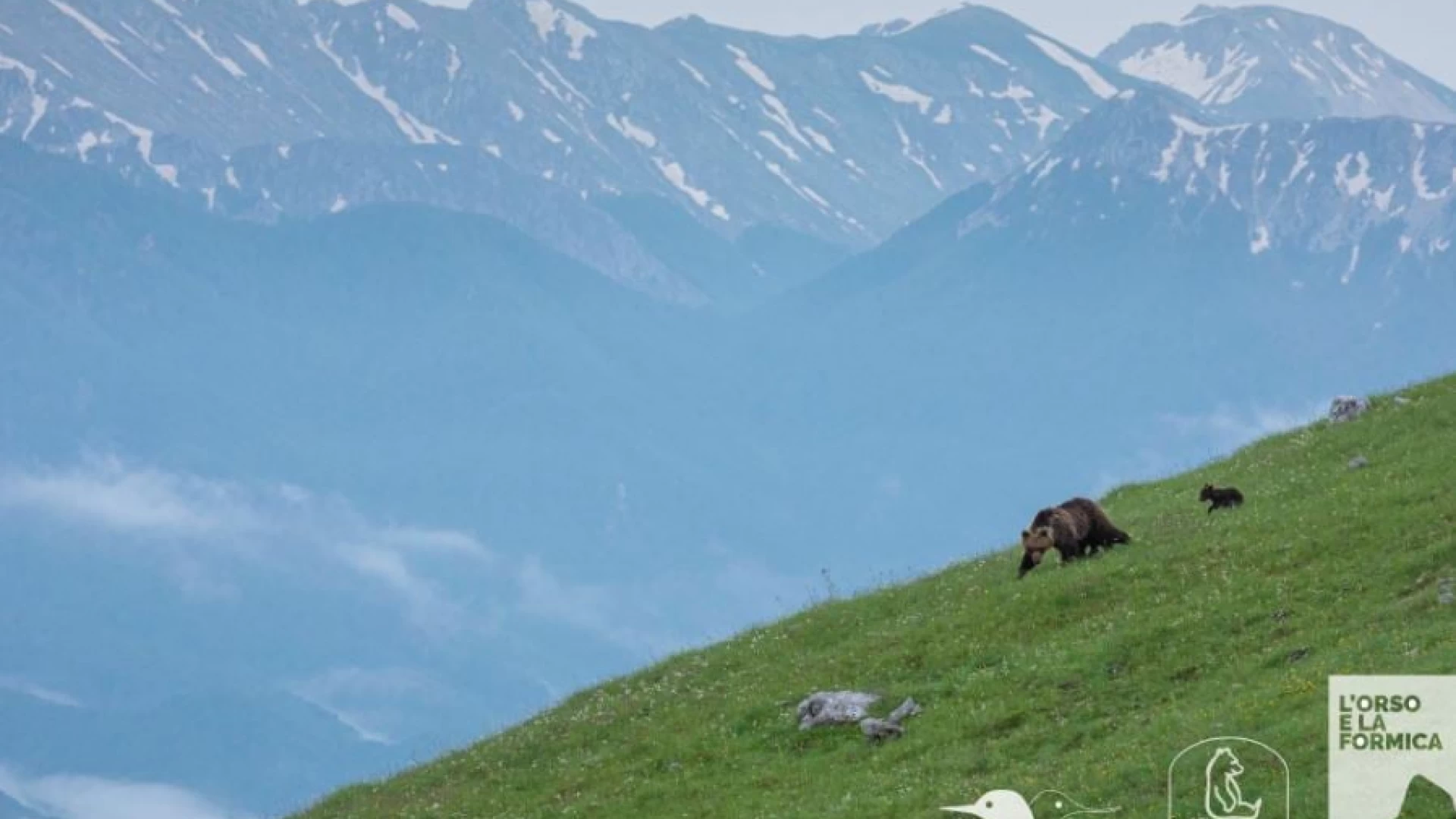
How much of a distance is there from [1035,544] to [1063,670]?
271 inches

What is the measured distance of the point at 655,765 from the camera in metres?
37.2

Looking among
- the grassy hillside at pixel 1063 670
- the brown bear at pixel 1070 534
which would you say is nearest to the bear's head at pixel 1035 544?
the brown bear at pixel 1070 534

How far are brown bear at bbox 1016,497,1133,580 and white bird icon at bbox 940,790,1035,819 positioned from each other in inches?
524

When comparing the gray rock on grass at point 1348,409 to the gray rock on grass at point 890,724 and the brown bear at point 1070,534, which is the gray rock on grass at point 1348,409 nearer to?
the brown bear at point 1070,534

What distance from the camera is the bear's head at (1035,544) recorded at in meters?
40.8

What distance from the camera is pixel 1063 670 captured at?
3409 cm

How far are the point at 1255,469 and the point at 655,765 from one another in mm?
16498

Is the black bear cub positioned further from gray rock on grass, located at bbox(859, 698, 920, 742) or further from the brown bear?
gray rock on grass, located at bbox(859, 698, 920, 742)

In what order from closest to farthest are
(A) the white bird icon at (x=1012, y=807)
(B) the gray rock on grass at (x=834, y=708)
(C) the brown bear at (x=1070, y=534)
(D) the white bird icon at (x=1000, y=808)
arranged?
(D) the white bird icon at (x=1000, y=808) → (A) the white bird icon at (x=1012, y=807) → (B) the gray rock on grass at (x=834, y=708) → (C) the brown bear at (x=1070, y=534)

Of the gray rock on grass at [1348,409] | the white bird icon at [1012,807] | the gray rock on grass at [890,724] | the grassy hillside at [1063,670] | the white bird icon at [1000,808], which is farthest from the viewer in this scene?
the gray rock on grass at [1348,409]

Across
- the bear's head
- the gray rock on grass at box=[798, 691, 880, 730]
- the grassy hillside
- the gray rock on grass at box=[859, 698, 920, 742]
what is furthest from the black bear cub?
the gray rock on grass at box=[859, 698, 920, 742]

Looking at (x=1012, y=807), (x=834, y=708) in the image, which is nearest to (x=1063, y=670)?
(x=834, y=708)

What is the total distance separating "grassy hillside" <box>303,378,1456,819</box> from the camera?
29672 mm

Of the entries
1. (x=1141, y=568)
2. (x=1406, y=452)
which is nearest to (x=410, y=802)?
(x=1141, y=568)
